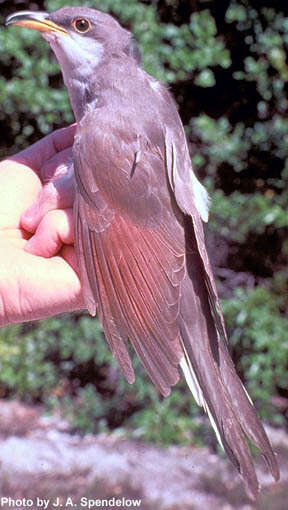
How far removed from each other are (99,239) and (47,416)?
2.64 meters

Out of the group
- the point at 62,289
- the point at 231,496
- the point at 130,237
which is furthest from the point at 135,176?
the point at 231,496

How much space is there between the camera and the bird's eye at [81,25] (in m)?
3.58

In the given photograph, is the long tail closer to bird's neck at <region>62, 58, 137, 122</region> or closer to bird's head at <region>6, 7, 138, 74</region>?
bird's neck at <region>62, 58, 137, 122</region>

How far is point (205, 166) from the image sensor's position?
5426 mm

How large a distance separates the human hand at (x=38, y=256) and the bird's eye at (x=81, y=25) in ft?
2.11

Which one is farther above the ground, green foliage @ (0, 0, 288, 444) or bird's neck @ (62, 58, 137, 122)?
bird's neck @ (62, 58, 137, 122)

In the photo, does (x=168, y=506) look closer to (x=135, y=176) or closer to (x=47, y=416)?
(x=47, y=416)

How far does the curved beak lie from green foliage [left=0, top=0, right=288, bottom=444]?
5.23 feet

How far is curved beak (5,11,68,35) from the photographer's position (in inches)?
138

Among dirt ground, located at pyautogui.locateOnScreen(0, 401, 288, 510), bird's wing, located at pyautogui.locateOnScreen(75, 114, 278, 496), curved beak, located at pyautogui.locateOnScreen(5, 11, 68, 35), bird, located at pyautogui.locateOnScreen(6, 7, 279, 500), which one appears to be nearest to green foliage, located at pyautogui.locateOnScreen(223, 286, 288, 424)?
dirt ground, located at pyautogui.locateOnScreen(0, 401, 288, 510)

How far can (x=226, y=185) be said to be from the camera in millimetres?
5535

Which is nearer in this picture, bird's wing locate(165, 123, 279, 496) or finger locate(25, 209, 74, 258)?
bird's wing locate(165, 123, 279, 496)

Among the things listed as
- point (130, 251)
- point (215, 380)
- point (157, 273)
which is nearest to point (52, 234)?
point (130, 251)

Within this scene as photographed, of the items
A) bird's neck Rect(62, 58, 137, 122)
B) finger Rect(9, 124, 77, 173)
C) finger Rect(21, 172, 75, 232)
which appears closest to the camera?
finger Rect(21, 172, 75, 232)
